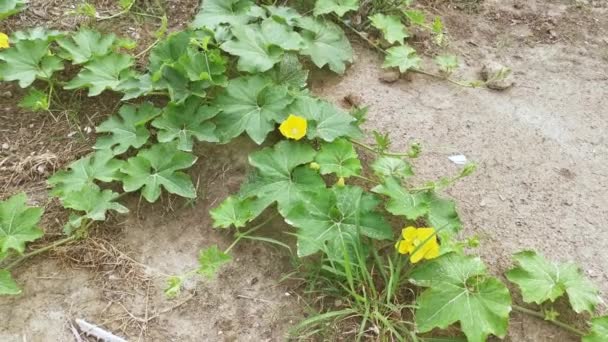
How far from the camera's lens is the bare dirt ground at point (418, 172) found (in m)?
2.14

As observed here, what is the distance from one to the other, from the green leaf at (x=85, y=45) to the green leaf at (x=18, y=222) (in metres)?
0.82

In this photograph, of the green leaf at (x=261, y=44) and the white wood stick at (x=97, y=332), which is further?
the green leaf at (x=261, y=44)

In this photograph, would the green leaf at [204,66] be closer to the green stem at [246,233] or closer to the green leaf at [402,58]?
the green stem at [246,233]

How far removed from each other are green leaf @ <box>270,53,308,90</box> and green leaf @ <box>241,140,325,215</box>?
1.32ft

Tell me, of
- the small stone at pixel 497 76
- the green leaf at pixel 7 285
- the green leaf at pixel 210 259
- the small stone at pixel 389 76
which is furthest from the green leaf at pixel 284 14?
the green leaf at pixel 7 285

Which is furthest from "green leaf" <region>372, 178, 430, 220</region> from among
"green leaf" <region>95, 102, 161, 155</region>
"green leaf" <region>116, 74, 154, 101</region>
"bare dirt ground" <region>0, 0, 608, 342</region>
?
"green leaf" <region>116, 74, 154, 101</region>

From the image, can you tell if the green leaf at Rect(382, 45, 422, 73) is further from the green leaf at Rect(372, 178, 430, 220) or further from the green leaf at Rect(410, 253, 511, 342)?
the green leaf at Rect(410, 253, 511, 342)

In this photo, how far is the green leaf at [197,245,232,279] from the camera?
2.12 metres

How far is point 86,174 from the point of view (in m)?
2.39

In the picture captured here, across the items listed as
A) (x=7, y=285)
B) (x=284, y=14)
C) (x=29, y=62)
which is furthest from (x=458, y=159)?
(x=29, y=62)

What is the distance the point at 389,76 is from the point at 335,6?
0.48 metres

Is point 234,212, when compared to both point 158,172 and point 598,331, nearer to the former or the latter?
point 158,172

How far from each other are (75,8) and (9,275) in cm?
172

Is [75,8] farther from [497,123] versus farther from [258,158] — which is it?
[497,123]
